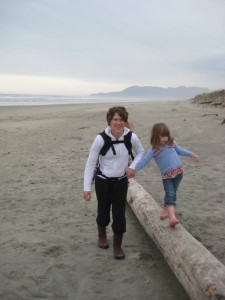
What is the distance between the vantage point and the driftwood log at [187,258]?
11.0ft

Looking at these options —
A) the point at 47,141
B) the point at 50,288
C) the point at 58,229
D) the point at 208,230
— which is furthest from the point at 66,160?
the point at 50,288

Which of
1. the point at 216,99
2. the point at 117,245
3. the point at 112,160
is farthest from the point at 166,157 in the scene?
the point at 216,99

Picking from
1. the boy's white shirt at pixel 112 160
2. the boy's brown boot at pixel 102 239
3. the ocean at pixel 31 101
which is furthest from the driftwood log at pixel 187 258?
the ocean at pixel 31 101

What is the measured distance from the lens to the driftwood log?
3344mm

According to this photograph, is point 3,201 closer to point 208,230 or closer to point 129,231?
point 129,231

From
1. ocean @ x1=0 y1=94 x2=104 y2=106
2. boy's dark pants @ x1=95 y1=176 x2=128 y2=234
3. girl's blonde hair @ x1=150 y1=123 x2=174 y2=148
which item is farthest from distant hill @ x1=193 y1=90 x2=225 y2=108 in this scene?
boy's dark pants @ x1=95 y1=176 x2=128 y2=234

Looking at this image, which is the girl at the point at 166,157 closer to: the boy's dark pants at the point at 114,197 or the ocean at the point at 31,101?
the boy's dark pants at the point at 114,197

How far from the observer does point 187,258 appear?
3854 mm

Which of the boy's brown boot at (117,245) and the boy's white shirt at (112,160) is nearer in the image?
the boy's white shirt at (112,160)

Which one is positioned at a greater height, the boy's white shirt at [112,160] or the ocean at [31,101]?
the boy's white shirt at [112,160]

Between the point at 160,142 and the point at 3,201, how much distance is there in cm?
331

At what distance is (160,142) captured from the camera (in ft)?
15.9

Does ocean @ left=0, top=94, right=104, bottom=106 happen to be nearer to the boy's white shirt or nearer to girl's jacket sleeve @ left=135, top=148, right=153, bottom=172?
girl's jacket sleeve @ left=135, top=148, right=153, bottom=172

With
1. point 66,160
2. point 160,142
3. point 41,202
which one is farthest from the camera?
point 66,160
